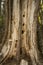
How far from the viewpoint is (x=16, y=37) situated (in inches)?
149

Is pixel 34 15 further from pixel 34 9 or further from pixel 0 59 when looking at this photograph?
pixel 0 59

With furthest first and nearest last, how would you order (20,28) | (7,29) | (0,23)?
(0,23) → (7,29) → (20,28)

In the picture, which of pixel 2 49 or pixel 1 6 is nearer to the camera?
pixel 2 49

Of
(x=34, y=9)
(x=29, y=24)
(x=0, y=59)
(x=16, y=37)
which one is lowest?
(x=0, y=59)

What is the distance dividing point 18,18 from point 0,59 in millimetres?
846

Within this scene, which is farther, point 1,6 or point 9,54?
point 1,6

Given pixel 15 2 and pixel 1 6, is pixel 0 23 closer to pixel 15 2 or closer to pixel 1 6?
pixel 1 6

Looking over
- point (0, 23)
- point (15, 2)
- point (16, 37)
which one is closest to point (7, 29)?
point (16, 37)

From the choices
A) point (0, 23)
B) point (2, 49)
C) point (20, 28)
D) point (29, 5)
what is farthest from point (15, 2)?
point (0, 23)

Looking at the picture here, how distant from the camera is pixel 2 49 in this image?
4.02 m

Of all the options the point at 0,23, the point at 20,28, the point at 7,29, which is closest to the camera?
the point at 20,28

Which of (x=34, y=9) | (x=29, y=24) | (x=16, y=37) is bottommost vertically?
(x=16, y=37)

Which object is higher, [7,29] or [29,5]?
[29,5]

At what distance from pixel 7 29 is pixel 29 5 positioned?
25.7 inches
